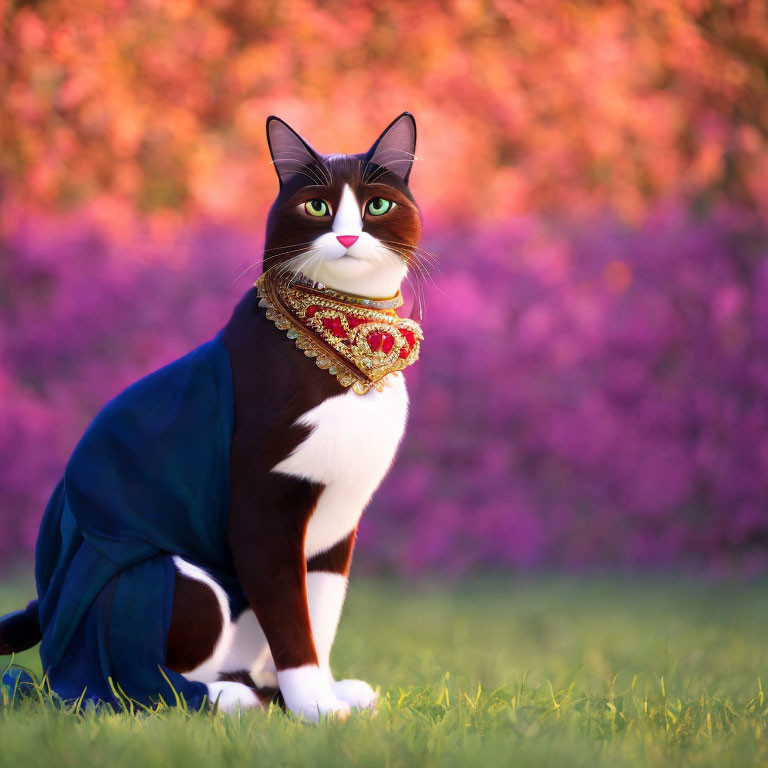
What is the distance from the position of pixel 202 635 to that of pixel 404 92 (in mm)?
5772

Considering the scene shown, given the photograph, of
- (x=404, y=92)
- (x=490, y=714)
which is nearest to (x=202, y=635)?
(x=490, y=714)

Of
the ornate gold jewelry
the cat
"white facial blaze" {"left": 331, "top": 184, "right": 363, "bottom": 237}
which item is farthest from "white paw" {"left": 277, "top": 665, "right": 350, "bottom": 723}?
"white facial blaze" {"left": 331, "top": 184, "right": 363, "bottom": 237}

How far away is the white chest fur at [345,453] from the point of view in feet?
6.82

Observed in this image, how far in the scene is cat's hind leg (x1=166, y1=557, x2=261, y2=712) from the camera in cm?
209

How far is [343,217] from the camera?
218 cm

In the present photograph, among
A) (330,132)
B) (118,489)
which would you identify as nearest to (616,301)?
(330,132)

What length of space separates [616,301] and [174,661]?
13.4ft

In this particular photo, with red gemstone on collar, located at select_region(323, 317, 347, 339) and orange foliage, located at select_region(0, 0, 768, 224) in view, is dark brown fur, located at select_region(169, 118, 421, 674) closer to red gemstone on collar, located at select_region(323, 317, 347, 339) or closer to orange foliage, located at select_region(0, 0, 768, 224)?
red gemstone on collar, located at select_region(323, 317, 347, 339)

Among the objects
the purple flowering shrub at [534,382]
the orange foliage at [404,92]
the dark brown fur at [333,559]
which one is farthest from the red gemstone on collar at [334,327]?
the orange foliage at [404,92]

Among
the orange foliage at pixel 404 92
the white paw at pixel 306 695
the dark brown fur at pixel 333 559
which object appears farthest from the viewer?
the orange foliage at pixel 404 92

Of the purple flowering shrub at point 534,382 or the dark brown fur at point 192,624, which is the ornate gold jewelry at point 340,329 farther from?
the purple flowering shrub at point 534,382

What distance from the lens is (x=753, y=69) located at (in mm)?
6770

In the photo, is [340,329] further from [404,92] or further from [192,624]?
[404,92]

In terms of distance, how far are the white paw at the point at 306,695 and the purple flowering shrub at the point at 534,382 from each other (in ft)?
11.2
